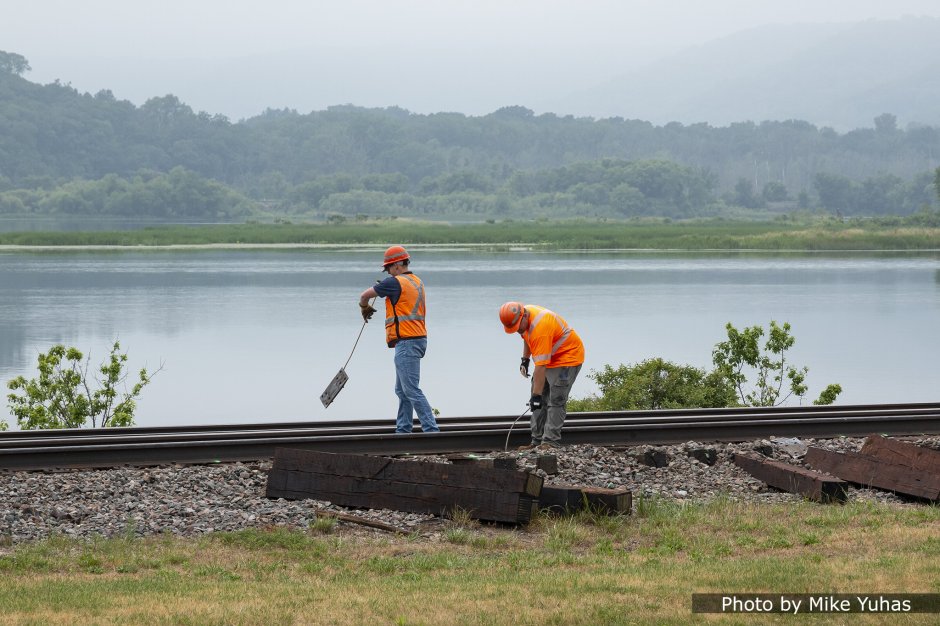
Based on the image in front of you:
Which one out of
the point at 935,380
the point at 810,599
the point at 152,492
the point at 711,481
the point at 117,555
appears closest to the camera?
the point at 810,599

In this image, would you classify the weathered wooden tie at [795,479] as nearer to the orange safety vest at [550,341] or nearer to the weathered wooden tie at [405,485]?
the orange safety vest at [550,341]

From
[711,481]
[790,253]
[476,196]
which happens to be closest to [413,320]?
[711,481]

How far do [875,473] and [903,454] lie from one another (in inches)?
11.6

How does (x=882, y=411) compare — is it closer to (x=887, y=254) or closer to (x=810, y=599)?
(x=810, y=599)

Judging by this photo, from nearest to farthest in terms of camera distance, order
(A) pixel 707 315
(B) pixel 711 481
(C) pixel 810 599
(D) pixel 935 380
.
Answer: (C) pixel 810 599
(B) pixel 711 481
(D) pixel 935 380
(A) pixel 707 315

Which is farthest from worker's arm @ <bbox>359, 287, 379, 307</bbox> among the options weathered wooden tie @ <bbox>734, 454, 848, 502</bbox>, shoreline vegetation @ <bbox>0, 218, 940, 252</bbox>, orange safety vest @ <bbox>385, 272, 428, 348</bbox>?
shoreline vegetation @ <bbox>0, 218, 940, 252</bbox>

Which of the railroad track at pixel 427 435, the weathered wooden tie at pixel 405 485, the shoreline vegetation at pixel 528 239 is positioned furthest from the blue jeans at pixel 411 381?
the shoreline vegetation at pixel 528 239

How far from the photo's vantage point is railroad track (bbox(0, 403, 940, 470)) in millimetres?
12148

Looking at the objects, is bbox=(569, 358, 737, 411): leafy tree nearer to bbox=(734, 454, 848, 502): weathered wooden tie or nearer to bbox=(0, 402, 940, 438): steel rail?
bbox=(0, 402, 940, 438): steel rail

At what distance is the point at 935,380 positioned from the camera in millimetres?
29219

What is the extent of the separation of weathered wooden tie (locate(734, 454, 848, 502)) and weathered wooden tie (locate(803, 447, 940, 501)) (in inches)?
13.5

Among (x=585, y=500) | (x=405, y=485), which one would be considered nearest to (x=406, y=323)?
(x=405, y=485)

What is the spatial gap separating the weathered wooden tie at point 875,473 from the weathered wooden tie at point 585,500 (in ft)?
8.43

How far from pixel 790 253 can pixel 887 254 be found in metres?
6.47
